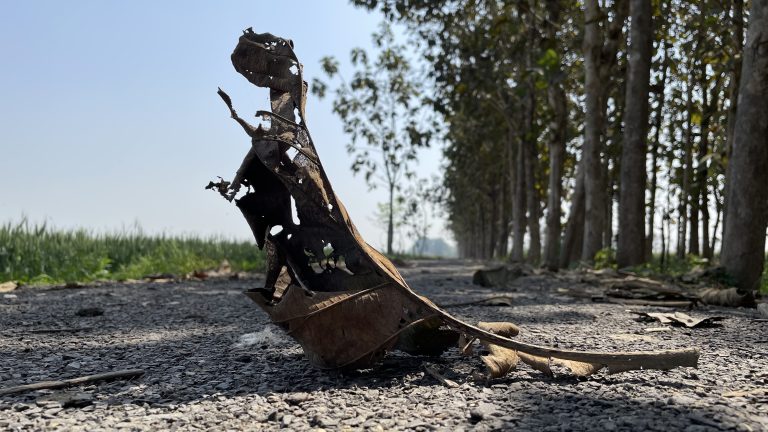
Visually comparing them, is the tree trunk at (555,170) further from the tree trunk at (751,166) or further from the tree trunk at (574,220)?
the tree trunk at (751,166)

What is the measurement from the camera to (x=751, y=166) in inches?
243

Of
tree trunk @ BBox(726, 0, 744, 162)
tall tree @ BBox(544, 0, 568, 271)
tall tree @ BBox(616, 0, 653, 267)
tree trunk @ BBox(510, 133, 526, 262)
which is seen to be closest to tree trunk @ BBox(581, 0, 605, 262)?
tall tree @ BBox(616, 0, 653, 267)

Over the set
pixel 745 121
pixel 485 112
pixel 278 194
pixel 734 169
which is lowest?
pixel 278 194

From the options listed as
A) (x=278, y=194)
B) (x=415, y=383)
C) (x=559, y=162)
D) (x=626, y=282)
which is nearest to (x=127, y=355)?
(x=278, y=194)

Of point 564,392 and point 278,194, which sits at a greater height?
point 278,194

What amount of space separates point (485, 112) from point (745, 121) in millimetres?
14178

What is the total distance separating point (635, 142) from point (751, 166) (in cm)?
263

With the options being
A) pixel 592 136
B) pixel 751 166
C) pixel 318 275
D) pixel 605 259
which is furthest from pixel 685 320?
pixel 592 136

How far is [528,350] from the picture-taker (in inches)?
87.4

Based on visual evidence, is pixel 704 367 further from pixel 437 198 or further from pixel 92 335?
pixel 437 198

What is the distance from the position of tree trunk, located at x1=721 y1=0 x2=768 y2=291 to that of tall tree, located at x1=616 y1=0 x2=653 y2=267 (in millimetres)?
2364

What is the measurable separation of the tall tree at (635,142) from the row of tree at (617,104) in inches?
0.6

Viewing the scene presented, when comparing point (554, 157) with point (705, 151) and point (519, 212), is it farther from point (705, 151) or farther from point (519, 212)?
point (519, 212)

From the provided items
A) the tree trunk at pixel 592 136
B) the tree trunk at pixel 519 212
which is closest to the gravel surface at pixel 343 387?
the tree trunk at pixel 592 136
